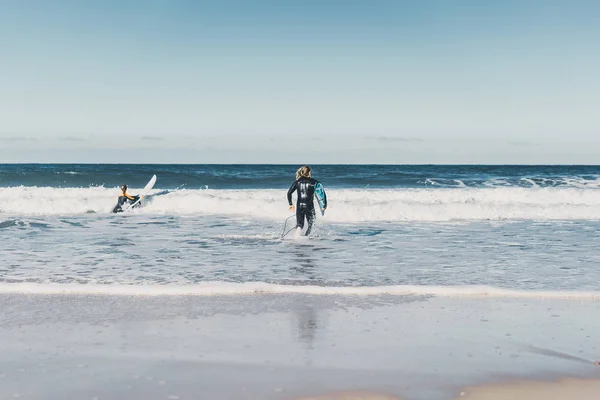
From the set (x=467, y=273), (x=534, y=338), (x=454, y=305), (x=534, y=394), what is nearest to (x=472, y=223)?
(x=467, y=273)

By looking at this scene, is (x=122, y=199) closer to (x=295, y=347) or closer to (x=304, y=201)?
(x=304, y=201)

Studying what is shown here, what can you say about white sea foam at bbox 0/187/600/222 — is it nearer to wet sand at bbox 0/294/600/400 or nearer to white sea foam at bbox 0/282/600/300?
white sea foam at bbox 0/282/600/300

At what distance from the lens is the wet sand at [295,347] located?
460 cm

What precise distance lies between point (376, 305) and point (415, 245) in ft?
21.2

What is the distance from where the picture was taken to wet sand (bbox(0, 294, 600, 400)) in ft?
15.1

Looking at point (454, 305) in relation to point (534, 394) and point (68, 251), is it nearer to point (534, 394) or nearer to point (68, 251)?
point (534, 394)

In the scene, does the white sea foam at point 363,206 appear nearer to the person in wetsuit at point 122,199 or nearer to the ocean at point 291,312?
the person in wetsuit at point 122,199

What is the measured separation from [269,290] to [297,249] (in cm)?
470

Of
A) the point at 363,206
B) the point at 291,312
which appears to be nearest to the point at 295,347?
the point at 291,312

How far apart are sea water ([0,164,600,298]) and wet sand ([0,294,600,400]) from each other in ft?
2.81

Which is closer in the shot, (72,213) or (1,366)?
(1,366)

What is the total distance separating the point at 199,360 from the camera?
5234 millimetres

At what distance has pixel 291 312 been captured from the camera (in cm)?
707

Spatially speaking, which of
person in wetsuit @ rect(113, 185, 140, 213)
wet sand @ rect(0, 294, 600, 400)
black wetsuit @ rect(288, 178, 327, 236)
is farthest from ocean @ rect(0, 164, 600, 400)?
person in wetsuit @ rect(113, 185, 140, 213)
